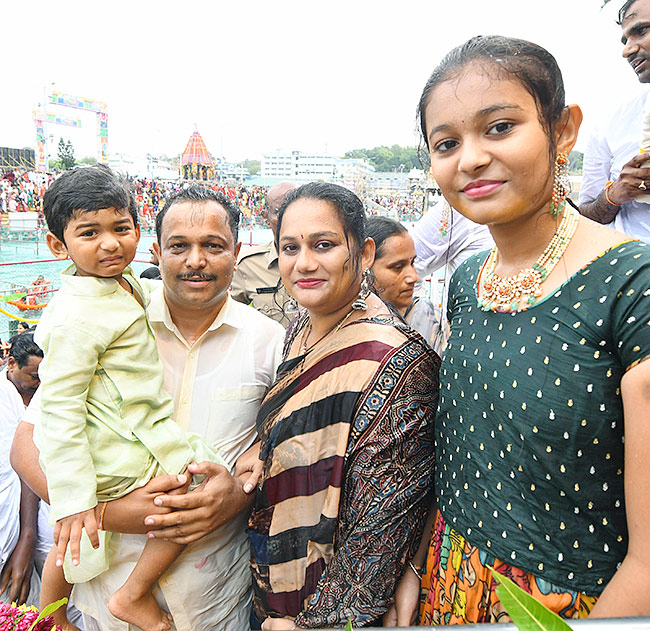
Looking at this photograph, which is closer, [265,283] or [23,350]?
[23,350]

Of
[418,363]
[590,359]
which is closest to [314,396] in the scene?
[418,363]

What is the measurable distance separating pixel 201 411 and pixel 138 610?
72 centimetres

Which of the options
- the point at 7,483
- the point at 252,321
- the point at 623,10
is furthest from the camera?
the point at 7,483

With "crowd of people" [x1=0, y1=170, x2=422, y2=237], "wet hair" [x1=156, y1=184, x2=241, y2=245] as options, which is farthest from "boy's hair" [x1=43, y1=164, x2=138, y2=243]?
"crowd of people" [x1=0, y1=170, x2=422, y2=237]

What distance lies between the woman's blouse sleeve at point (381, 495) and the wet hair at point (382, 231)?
1251 millimetres

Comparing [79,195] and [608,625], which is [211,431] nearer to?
[79,195]

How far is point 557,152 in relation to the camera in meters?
1.17

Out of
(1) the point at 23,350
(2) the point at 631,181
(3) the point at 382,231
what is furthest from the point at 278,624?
(1) the point at 23,350

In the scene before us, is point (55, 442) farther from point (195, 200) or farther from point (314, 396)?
point (195, 200)

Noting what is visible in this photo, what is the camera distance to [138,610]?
5.57ft

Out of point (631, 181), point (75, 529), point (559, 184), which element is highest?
point (631, 181)

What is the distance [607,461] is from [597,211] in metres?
1.78

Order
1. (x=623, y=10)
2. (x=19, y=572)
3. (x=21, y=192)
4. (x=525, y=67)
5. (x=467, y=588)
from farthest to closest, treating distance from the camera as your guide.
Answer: (x=21, y=192)
(x=19, y=572)
(x=623, y=10)
(x=467, y=588)
(x=525, y=67)

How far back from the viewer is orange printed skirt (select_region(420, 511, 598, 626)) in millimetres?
1107
